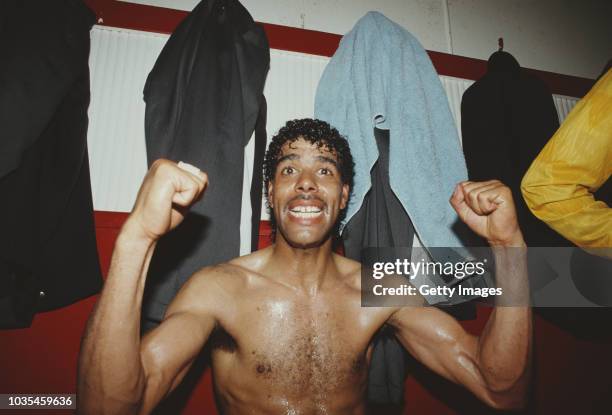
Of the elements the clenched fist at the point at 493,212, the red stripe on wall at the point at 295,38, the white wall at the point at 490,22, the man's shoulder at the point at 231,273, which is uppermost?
the white wall at the point at 490,22

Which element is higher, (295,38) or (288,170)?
(295,38)

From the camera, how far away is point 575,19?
262 cm

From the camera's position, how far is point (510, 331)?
1042mm

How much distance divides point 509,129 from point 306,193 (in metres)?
1.15

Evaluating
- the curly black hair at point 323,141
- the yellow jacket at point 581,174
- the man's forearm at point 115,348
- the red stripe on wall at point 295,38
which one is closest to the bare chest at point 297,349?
the man's forearm at point 115,348

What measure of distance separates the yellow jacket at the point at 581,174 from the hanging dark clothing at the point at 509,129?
→ 0.33 metres

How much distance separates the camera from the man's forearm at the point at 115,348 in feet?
2.60

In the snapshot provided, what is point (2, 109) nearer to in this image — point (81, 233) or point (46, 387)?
point (81, 233)

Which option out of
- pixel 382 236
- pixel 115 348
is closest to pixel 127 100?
pixel 115 348

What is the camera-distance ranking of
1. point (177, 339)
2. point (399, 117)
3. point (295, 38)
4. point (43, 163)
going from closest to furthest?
point (177, 339) → point (43, 163) → point (399, 117) → point (295, 38)

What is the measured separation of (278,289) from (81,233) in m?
0.85

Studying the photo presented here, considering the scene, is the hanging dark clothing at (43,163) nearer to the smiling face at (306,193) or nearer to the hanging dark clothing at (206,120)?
the hanging dark clothing at (206,120)

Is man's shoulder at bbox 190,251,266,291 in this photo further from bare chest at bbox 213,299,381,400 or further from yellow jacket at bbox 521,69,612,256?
yellow jacket at bbox 521,69,612,256

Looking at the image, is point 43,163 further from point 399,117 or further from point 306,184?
point 399,117
